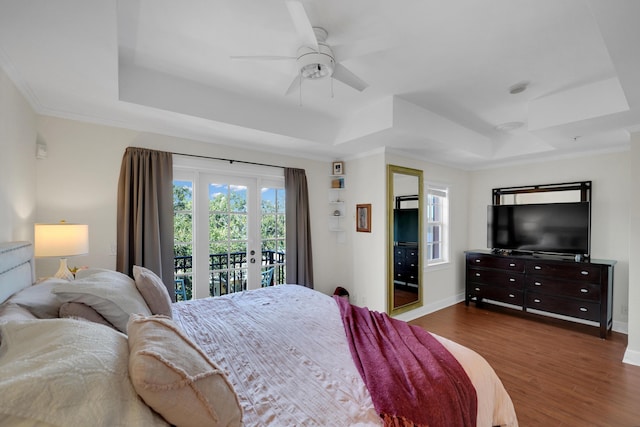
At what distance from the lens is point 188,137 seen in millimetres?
3303

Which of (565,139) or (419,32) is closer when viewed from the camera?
(419,32)

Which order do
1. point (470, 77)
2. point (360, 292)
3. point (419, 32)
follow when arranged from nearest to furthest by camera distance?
point (419, 32) → point (470, 77) → point (360, 292)

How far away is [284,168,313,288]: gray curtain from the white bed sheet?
1530mm

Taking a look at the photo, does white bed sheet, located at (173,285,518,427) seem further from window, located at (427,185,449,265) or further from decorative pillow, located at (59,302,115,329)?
window, located at (427,185,449,265)

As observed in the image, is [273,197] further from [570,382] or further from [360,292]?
[570,382]

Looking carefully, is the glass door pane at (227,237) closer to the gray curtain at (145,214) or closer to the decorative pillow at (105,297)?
the gray curtain at (145,214)

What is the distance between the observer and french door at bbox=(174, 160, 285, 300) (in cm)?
338

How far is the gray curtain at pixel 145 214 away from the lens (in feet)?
9.44

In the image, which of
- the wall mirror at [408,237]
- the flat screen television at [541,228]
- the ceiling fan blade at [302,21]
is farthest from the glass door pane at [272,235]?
the flat screen television at [541,228]

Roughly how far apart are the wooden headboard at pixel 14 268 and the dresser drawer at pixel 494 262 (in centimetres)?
525

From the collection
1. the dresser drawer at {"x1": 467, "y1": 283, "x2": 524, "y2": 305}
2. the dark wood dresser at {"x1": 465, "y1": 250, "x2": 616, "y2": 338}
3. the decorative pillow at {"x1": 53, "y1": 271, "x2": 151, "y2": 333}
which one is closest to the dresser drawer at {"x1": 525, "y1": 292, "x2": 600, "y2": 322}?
the dark wood dresser at {"x1": 465, "y1": 250, "x2": 616, "y2": 338}

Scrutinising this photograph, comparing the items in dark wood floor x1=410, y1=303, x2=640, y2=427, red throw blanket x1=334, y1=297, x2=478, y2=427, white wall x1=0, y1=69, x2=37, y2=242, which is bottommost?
dark wood floor x1=410, y1=303, x2=640, y2=427

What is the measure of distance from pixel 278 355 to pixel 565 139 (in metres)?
4.01

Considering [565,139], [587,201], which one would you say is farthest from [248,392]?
[587,201]
